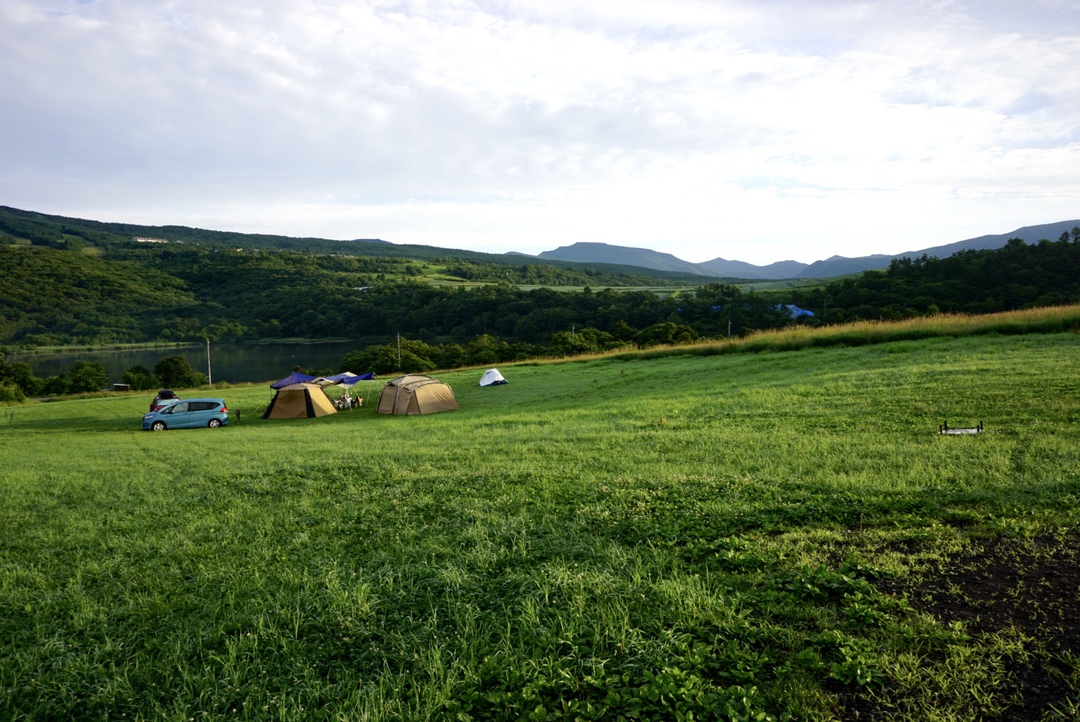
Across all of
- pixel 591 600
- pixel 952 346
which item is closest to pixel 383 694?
pixel 591 600

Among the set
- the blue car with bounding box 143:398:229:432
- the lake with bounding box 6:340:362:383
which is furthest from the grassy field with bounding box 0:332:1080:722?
the lake with bounding box 6:340:362:383

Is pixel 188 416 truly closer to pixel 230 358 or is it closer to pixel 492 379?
pixel 492 379

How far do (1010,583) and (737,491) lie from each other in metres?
2.74

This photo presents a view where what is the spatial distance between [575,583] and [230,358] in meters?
107

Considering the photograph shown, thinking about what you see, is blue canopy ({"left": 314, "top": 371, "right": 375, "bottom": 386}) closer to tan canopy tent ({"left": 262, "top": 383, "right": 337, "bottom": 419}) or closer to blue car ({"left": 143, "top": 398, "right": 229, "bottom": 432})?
tan canopy tent ({"left": 262, "top": 383, "right": 337, "bottom": 419})

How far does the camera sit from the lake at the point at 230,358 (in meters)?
81.8

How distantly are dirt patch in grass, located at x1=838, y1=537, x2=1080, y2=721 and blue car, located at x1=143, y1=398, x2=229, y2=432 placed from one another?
95.1ft

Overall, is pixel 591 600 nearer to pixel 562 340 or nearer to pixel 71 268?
pixel 562 340

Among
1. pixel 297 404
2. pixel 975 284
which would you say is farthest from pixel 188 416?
pixel 975 284

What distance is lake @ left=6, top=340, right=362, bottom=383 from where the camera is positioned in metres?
81.8

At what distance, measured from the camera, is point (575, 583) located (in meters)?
4.24

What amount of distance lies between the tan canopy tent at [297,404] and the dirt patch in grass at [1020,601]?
27.5m

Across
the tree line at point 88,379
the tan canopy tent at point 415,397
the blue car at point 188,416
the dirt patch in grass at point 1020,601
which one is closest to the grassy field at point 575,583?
the dirt patch in grass at point 1020,601

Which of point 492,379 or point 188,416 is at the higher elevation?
point 492,379
